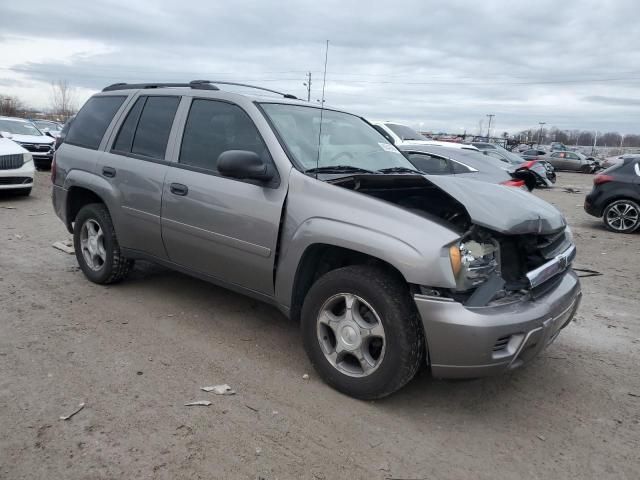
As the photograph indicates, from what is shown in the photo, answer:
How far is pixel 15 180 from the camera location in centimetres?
1057

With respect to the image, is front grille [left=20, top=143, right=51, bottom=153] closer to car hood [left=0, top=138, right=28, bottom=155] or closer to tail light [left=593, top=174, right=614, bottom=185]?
car hood [left=0, top=138, right=28, bottom=155]

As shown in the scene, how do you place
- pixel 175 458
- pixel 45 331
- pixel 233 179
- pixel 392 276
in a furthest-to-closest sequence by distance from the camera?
pixel 45 331, pixel 233 179, pixel 392 276, pixel 175 458

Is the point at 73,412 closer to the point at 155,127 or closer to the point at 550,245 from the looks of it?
the point at 155,127

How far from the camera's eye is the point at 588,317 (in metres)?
5.12

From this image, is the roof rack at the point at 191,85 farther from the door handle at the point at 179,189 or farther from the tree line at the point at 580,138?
the tree line at the point at 580,138

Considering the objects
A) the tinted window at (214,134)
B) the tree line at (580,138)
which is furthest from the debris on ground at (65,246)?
the tree line at (580,138)

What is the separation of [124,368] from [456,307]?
7.51 feet

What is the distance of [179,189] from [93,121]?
6.03 ft

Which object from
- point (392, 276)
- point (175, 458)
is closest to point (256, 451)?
point (175, 458)

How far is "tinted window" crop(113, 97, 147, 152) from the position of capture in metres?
4.83

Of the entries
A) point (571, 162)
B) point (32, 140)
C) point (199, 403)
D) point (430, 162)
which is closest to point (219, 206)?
point (199, 403)

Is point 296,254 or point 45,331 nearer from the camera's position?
point 296,254

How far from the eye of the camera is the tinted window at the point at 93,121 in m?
5.16

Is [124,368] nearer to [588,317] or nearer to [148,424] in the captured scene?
[148,424]
